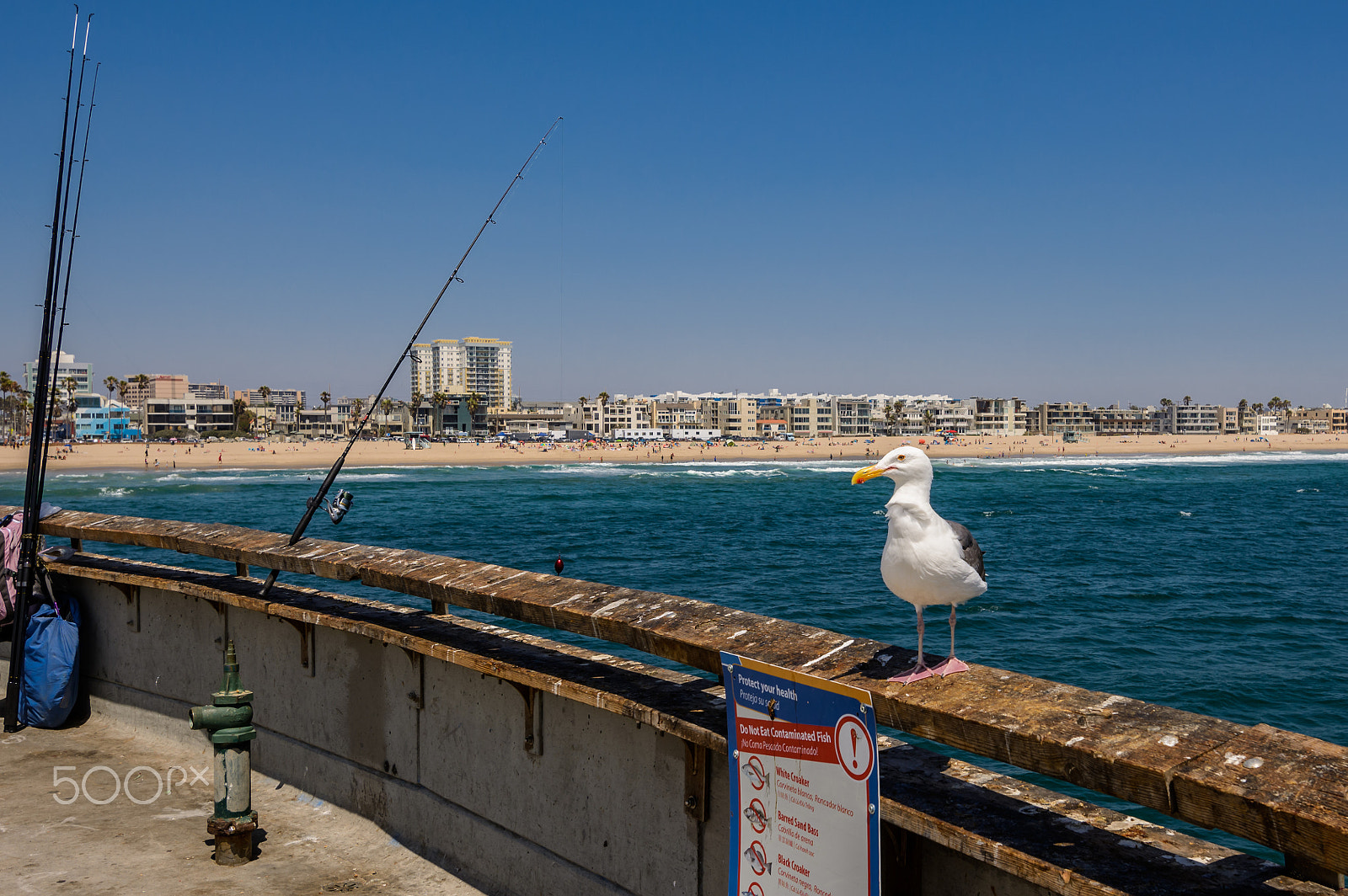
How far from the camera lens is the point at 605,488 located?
3029 inches

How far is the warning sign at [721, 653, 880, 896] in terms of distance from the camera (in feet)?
9.64

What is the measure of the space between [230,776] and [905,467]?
14.2 feet

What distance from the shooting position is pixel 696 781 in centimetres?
405

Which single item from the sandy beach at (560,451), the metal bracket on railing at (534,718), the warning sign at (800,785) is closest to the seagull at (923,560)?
the warning sign at (800,785)

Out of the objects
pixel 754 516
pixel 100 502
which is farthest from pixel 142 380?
pixel 754 516

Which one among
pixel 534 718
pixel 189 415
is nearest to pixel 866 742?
pixel 534 718

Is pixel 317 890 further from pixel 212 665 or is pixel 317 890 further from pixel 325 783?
pixel 212 665

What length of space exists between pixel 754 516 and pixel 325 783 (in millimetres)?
46858

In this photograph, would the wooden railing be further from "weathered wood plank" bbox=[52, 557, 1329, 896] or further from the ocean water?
the ocean water

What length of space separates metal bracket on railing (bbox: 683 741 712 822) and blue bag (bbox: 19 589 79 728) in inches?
245

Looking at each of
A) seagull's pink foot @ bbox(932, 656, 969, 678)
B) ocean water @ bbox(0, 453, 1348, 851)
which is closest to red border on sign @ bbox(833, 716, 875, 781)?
seagull's pink foot @ bbox(932, 656, 969, 678)

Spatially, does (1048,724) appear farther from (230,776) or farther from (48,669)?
(48,669)

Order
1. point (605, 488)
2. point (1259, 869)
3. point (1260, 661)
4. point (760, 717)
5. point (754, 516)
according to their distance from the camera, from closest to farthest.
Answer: point (1259, 869), point (760, 717), point (1260, 661), point (754, 516), point (605, 488)

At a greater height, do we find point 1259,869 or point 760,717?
point 760,717
